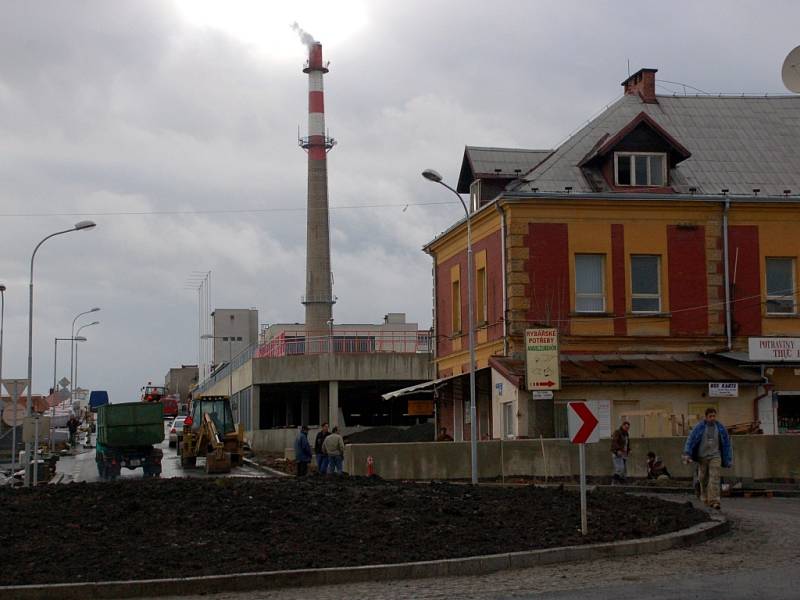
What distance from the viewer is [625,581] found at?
42.1ft

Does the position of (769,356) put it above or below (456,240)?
below

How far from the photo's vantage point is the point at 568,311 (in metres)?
37.1

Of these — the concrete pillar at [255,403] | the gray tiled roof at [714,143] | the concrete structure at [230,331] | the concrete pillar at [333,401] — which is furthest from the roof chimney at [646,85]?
the concrete structure at [230,331]

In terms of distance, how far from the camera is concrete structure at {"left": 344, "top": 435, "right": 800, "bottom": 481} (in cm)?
3045

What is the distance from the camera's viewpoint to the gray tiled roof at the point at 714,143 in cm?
3922

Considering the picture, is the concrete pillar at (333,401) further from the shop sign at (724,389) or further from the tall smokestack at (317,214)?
the shop sign at (724,389)

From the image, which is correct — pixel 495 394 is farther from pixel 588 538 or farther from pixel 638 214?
pixel 588 538

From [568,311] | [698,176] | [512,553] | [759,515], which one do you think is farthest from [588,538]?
[698,176]

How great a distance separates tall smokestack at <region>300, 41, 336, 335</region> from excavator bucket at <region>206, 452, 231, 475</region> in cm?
3523

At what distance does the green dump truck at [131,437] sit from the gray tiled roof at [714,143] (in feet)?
51.2

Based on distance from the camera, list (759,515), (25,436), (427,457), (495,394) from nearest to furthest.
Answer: (759,515)
(427,457)
(25,436)
(495,394)

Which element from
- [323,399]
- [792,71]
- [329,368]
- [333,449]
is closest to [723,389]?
[333,449]

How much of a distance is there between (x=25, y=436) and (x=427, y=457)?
11.8 metres

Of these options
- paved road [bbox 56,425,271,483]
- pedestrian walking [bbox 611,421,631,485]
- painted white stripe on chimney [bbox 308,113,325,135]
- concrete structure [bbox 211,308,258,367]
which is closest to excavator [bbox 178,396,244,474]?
paved road [bbox 56,425,271,483]
